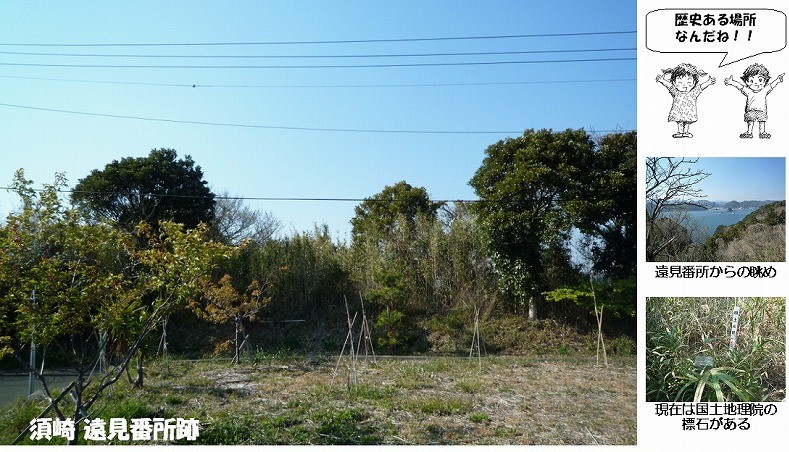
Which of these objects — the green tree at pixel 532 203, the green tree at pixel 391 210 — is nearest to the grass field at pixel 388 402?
the green tree at pixel 532 203

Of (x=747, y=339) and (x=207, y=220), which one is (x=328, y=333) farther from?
(x=747, y=339)

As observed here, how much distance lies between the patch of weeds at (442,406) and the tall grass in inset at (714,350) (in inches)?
76.1

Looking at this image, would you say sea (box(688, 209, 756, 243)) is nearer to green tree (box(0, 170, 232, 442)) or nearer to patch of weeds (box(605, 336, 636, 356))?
green tree (box(0, 170, 232, 442))

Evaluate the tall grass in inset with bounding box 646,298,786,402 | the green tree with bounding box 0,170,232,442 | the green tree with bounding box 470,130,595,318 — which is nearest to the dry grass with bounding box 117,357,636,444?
the tall grass in inset with bounding box 646,298,786,402

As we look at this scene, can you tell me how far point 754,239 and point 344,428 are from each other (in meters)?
3.58

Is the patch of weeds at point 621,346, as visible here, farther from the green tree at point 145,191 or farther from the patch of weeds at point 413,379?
the green tree at point 145,191

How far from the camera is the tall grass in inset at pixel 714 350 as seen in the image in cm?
378

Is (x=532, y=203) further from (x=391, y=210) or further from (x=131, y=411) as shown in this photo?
(x=131, y=411)

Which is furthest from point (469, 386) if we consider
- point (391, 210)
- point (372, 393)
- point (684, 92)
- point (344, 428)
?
point (391, 210)

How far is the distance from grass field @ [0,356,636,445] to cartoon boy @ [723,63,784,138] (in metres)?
2.70

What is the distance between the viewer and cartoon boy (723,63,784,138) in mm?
3324

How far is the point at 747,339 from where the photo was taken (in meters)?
4.00

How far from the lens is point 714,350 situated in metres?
4.08
